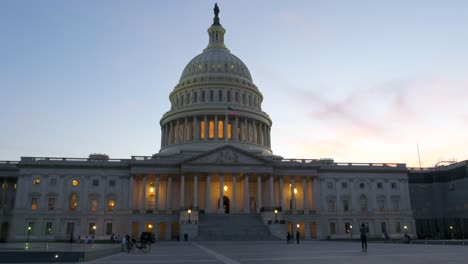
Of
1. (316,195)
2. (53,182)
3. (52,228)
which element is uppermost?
(53,182)

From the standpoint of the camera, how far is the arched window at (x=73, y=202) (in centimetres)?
8125

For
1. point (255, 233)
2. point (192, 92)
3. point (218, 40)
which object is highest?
point (218, 40)

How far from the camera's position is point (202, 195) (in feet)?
285

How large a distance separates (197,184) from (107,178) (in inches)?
711

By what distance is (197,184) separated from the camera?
85.1 m

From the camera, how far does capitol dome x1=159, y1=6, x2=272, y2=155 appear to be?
98750 millimetres

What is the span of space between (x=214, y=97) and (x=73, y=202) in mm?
42608

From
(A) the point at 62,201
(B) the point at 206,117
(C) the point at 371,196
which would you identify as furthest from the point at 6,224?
(C) the point at 371,196

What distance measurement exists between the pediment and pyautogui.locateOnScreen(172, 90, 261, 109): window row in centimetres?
2742

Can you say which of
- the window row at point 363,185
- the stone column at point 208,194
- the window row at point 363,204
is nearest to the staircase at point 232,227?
the stone column at point 208,194

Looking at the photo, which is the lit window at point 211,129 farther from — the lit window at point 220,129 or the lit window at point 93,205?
the lit window at point 93,205

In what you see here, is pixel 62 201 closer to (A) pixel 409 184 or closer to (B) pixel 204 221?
(B) pixel 204 221

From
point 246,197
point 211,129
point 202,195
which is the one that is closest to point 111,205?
point 202,195

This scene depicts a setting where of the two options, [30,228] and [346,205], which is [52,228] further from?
[346,205]
